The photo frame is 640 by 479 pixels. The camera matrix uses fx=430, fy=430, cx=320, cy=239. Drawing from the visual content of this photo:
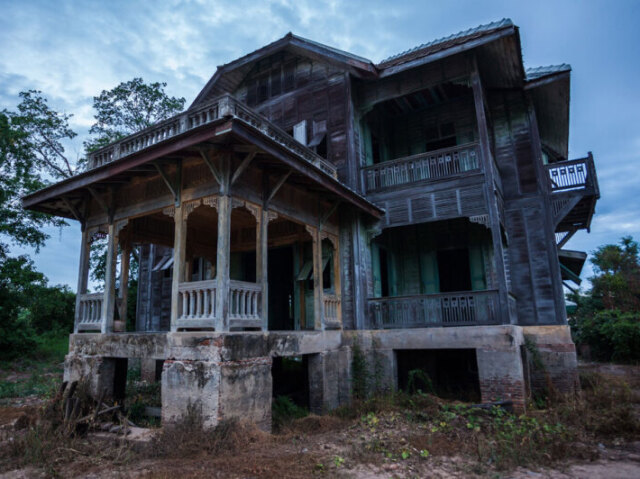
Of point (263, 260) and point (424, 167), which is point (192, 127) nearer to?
point (263, 260)

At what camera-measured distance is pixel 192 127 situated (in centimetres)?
787

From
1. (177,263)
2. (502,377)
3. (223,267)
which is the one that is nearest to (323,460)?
(223,267)

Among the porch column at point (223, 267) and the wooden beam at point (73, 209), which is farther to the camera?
the wooden beam at point (73, 209)

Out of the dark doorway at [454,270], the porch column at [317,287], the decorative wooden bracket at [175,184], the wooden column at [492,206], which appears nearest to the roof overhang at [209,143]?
the decorative wooden bracket at [175,184]

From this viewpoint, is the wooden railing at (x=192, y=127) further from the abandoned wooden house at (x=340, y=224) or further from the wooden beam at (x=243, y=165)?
the wooden beam at (x=243, y=165)

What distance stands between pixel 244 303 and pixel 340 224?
4.81m

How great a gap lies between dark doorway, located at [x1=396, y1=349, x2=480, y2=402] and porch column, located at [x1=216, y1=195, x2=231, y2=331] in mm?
6200

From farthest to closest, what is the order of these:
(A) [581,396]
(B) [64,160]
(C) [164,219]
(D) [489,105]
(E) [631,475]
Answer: (B) [64,160] < (D) [489,105] < (C) [164,219] < (A) [581,396] < (E) [631,475]

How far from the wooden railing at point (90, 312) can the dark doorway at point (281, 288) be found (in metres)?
5.54

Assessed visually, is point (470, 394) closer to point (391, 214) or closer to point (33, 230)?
point (391, 214)

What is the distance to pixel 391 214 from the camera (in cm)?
1189

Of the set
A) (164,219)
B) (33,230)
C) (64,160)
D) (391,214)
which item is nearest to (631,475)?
(391,214)

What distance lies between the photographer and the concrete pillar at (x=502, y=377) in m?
9.00

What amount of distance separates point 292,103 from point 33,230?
14.0 meters
